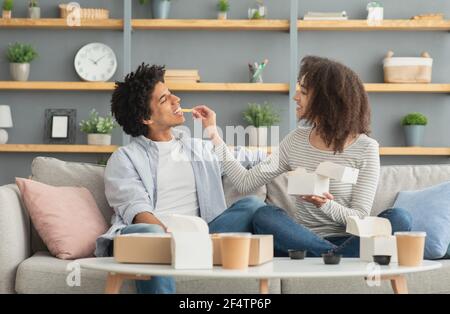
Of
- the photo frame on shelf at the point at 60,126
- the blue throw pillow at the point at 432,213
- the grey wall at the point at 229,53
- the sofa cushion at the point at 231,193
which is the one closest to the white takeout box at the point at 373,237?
the blue throw pillow at the point at 432,213

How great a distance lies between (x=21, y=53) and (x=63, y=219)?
9.66 feet

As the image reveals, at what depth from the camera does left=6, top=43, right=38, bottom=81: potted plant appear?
5.55m

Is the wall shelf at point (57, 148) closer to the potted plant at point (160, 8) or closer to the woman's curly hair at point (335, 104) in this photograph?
the potted plant at point (160, 8)

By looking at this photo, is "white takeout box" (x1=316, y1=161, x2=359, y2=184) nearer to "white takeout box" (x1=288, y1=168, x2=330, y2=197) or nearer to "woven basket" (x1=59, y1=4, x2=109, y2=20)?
"white takeout box" (x1=288, y1=168, x2=330, y2=197)

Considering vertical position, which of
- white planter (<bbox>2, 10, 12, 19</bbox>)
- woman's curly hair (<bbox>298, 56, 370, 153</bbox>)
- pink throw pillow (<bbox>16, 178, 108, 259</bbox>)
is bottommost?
pink throw pillow (<bbox>16, 178, 108, 259</bbox>)

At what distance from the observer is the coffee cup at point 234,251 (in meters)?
1.84

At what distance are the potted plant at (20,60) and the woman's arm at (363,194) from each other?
3.37 metres

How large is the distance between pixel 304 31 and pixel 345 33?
0.29 m

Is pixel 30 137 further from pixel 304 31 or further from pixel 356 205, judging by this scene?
pixel 356 205

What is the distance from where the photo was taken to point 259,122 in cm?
550

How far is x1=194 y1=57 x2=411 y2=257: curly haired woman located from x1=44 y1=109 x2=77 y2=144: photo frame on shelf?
9.26 ft

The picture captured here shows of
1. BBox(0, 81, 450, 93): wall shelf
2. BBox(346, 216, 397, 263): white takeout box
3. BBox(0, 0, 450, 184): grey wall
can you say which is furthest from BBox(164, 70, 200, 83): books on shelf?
BBox(346, 216, 397, 263): white takeout box

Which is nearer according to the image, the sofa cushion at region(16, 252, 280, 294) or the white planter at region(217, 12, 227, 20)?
the sofa cushion at region(16, 252, 280, 294)
